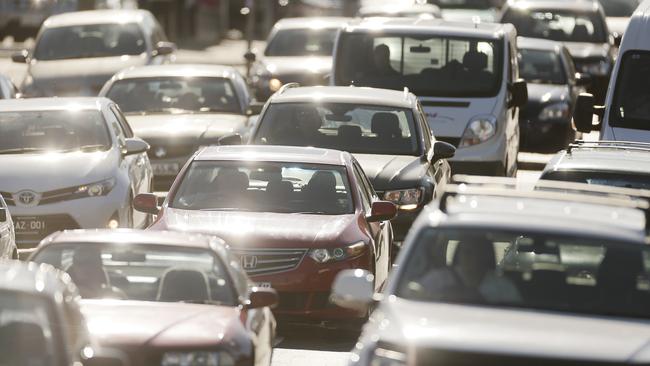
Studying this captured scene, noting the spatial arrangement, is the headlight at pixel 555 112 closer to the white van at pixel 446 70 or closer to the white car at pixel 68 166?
the white van at pixel 446 70

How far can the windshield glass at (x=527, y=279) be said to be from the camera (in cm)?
992

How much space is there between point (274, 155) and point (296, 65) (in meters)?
17.5

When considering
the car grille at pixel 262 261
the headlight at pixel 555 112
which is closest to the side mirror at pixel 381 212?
the car grille at pixel 262 261

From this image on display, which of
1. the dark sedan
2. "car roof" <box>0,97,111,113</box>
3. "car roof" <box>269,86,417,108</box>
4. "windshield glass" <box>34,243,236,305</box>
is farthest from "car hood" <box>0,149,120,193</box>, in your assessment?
the dark sedan

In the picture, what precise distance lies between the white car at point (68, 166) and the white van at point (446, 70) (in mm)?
4362

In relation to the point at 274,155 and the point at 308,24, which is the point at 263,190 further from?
the point at 308,24

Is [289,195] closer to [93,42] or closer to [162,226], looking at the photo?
[162,226]

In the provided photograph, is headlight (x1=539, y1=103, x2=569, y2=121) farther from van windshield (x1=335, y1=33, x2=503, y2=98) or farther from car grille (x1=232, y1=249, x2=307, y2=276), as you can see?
car grille (x1=232, y1=249, x2=307, y2=276)

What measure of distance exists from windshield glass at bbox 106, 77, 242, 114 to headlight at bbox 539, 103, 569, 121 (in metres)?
5.93

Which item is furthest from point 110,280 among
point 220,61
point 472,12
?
point 220,61

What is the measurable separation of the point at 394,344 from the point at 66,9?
53.4 m

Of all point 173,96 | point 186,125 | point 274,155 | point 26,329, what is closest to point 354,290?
point 26,329

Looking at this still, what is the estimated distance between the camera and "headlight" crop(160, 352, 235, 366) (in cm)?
1038

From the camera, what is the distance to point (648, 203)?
1066 centimetres
